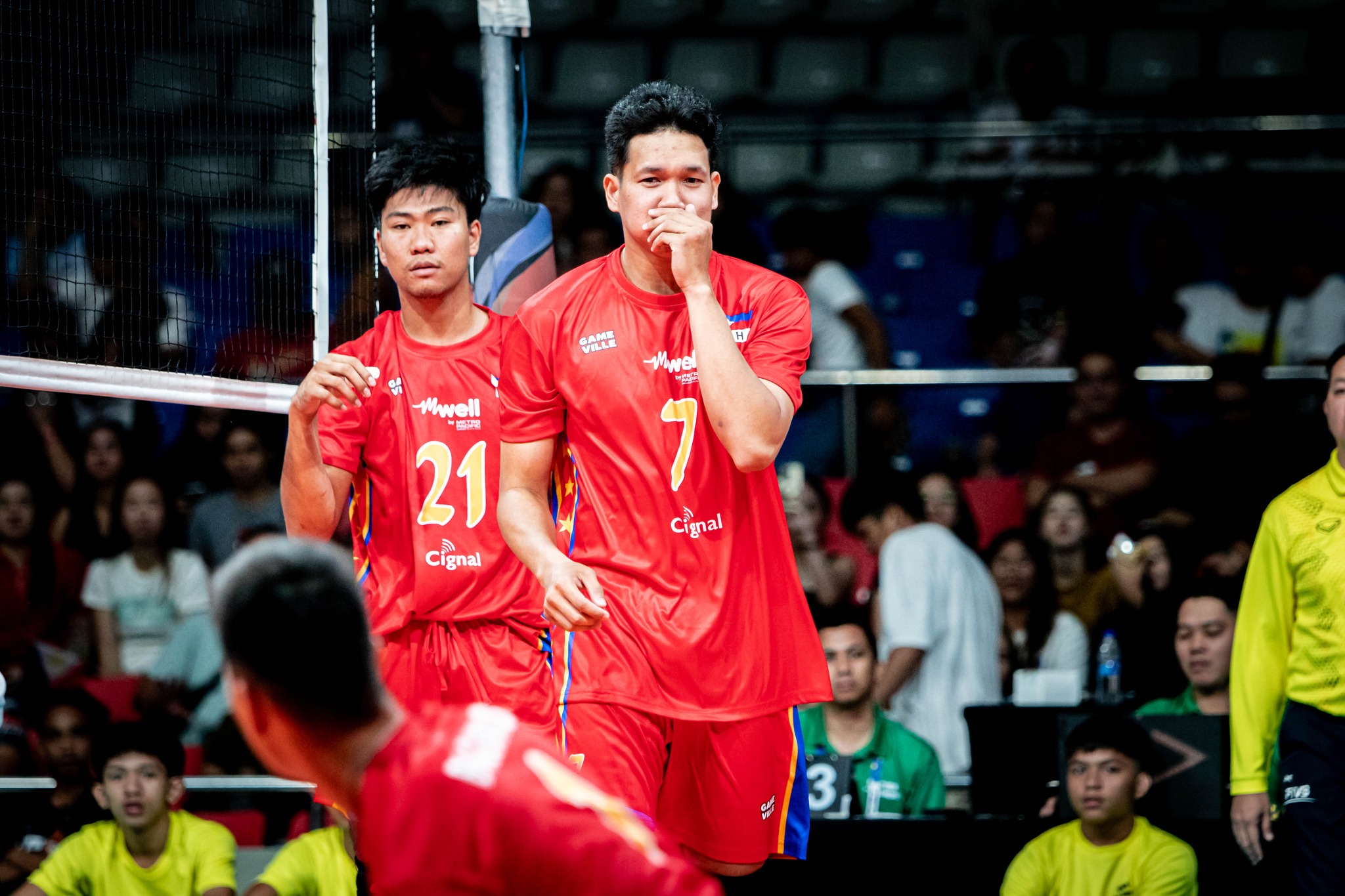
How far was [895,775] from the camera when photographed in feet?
24.1

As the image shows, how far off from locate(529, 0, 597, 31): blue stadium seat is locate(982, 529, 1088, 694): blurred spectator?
699cm

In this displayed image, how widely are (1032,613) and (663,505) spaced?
4509 mm

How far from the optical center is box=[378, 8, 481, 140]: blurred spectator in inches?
433

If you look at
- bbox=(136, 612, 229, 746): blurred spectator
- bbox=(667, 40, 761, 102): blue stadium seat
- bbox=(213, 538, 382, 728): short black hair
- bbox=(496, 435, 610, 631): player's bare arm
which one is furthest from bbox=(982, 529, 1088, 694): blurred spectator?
Result: bbox=(213, 538, 382, 728): short black hair

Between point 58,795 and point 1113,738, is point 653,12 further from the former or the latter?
point 1113,738

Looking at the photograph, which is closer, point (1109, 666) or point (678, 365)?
point (678, 365)

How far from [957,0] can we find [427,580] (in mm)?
9643

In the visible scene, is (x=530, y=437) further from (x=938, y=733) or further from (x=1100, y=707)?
(x=938, y=733)

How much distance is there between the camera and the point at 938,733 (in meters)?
7.99

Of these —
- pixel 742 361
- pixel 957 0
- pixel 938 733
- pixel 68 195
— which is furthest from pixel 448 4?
pixel 742 361

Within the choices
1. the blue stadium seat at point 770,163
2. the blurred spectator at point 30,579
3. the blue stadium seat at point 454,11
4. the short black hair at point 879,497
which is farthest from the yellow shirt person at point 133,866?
the blue stadium seat at point 454,11

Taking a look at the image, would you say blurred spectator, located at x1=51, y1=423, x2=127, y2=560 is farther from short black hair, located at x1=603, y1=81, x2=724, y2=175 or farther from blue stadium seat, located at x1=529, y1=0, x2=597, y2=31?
blue stadium seat, located at x1=529, y1=0, x2=597, y2=31

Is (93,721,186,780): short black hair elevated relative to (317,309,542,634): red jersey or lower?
lower

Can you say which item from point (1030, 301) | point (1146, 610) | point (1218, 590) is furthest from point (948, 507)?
point (1030, 301)
